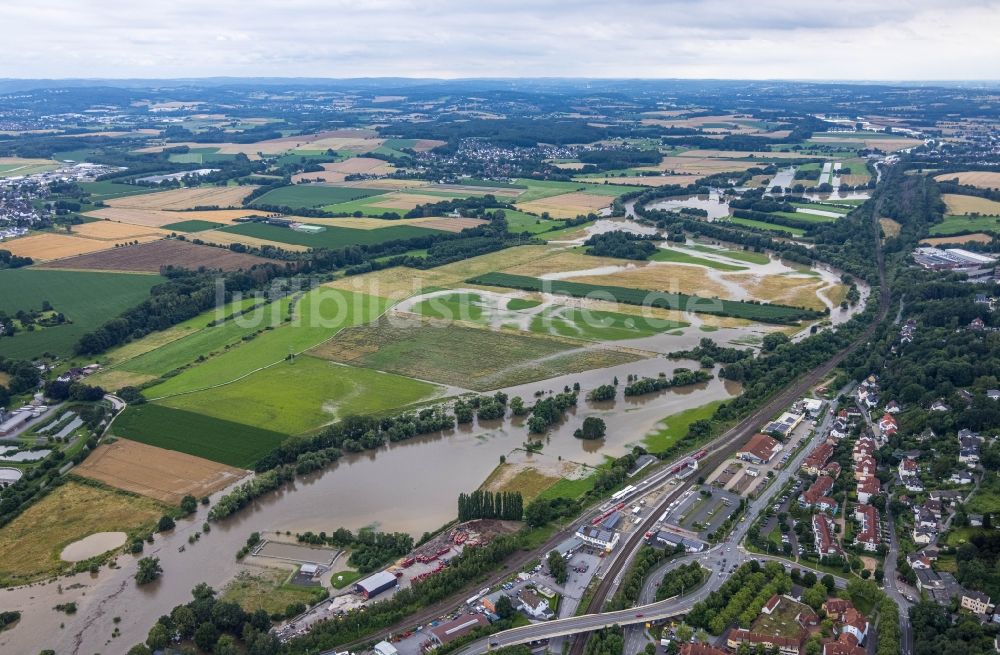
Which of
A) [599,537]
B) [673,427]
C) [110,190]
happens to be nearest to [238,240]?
[110,190]

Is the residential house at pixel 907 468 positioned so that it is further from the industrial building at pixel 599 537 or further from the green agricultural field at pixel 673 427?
the industrial building at pixel 599 537

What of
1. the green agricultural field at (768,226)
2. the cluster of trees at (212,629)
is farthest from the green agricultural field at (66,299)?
the green agricultural field at (768,226)

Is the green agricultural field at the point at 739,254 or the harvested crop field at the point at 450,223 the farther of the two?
the harvested crop field at the point at 450,223

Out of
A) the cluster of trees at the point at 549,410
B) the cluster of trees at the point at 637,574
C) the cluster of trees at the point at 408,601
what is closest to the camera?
the cluster of trees at the point at 408,601

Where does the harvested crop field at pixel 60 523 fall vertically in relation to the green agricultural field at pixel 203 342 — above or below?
below

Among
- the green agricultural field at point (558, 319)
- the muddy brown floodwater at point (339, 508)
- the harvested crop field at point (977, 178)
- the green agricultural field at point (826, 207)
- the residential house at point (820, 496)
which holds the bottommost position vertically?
the muddy brown floodwater at point (339, 508)

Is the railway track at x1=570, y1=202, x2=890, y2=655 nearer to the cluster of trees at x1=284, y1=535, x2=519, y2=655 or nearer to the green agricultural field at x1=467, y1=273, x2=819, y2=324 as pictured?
the cluster of trees at x1=284, y1=535, x2=519, y2=655

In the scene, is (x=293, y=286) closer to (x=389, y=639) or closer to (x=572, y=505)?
(x=572, y=505)

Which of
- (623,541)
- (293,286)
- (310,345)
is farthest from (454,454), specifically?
(293,286)
